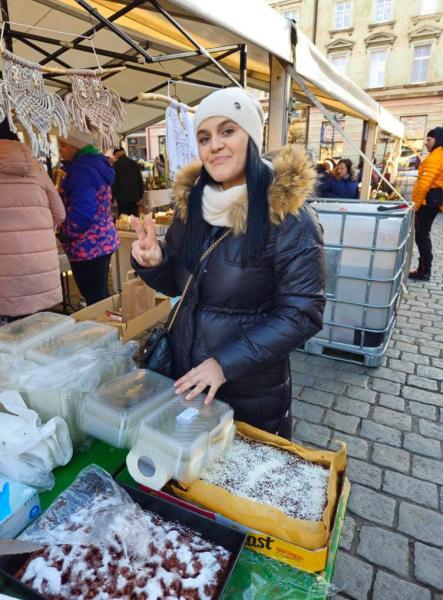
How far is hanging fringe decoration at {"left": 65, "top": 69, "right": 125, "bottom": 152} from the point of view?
246cm

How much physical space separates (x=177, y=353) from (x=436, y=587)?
67.1 inches

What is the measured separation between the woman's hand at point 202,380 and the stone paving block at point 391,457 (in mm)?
1974

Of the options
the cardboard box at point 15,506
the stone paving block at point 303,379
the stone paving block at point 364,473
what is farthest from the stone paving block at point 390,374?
the cardboard box at point 15,506

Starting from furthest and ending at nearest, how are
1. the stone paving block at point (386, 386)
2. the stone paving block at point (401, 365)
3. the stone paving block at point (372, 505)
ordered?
the stone paving block at point (401, 365), the stone paving block at point (386, 386), the stone paving block at point (372, 505)

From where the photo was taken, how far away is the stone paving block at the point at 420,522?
2.11 metres

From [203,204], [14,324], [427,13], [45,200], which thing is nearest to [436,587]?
[203,204]

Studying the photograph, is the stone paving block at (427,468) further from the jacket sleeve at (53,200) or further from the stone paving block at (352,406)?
the jacket sleeve at (53,200)

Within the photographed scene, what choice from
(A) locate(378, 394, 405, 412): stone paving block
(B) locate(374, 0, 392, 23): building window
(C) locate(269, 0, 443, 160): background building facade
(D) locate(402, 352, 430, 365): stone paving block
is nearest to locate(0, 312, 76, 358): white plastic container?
(A) locate(378, 394, 405, 412): stone paving block

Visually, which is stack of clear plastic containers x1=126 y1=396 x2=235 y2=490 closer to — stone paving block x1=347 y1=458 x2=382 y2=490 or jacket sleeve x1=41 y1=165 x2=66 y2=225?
stone paving block x1=347 y1=458 x2=382 y2=490

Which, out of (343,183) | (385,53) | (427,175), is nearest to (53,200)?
(427,175)

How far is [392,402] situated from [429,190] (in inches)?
164

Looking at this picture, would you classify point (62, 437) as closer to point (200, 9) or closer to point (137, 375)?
point (137, 375)

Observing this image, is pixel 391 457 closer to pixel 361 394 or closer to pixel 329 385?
pixel 361 394

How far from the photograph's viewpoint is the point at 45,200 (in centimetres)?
286
